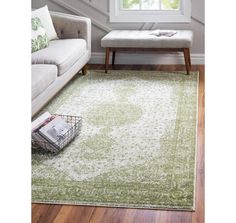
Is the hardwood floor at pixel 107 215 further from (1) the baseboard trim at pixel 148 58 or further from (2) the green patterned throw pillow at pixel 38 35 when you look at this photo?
(1) the baseboard trim at pixel 148 58

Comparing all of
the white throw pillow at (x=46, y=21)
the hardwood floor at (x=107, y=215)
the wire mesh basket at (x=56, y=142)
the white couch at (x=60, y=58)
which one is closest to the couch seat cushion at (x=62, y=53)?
the white couch at (x=60, y=58)

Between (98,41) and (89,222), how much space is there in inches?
164

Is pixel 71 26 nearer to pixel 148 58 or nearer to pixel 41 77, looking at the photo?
pixel 148 58

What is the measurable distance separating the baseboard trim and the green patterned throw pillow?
4.16 ft

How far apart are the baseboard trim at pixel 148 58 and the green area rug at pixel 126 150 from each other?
0.84 meters

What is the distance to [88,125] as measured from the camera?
12.9ft

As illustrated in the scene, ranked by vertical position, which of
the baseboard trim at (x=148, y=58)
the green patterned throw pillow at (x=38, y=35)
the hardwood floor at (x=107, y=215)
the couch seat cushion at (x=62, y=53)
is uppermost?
the green patterned throw pillow at (x=38, y=35)

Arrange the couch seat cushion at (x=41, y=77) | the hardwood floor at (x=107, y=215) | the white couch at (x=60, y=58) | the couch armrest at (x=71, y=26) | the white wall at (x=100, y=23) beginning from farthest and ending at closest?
the white wall at (x=100, y=23) < the couch armrest at (x=71, y=26) < the white couch at (x=60, y=58) < the couch seat cushion at (x=41, y=77) < the hardwood floor at (x=107, y=215)

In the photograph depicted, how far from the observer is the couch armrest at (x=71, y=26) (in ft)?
18.4

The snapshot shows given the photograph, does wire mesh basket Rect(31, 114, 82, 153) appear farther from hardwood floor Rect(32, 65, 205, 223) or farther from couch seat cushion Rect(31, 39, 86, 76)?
couch seat cushion Rect(31, 39, 86, 76)
